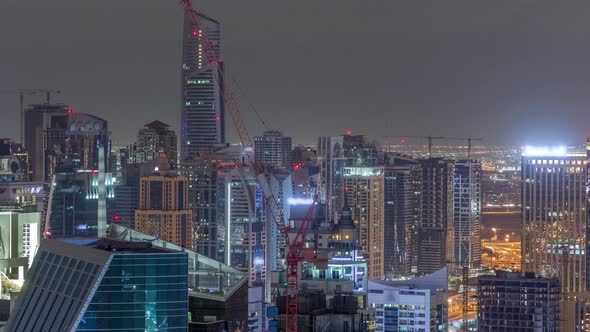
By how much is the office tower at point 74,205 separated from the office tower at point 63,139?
3.62 meters

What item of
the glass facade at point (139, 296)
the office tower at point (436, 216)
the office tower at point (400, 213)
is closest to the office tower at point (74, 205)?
the office tower at point (400, 213)

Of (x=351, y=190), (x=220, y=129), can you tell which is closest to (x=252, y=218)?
(x=351, y=190)

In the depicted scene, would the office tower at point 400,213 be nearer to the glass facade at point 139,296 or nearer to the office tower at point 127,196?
the office tower at point 127,196

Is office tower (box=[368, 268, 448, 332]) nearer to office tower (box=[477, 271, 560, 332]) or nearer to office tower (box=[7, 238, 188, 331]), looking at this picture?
office tower (box=[477, 271, 560, 332])

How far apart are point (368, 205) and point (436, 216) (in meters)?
6.27

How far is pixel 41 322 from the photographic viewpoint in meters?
17.2

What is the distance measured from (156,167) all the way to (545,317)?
873 inches

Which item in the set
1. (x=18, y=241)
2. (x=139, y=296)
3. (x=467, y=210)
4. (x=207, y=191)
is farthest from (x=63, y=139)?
(x=139, y=296)

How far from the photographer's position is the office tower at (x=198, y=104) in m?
55.3

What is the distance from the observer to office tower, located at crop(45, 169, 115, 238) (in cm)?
3753

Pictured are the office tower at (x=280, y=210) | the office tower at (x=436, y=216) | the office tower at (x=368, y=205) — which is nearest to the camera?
the office tower at (x=280, y=210)

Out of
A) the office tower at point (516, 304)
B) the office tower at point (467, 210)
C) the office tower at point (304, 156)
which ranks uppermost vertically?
the office tower at point (304, 156)

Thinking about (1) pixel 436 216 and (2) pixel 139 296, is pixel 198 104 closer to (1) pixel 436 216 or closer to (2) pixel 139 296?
(1) pixel 436 216

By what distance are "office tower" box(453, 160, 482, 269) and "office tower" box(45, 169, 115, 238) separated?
59.0ft
